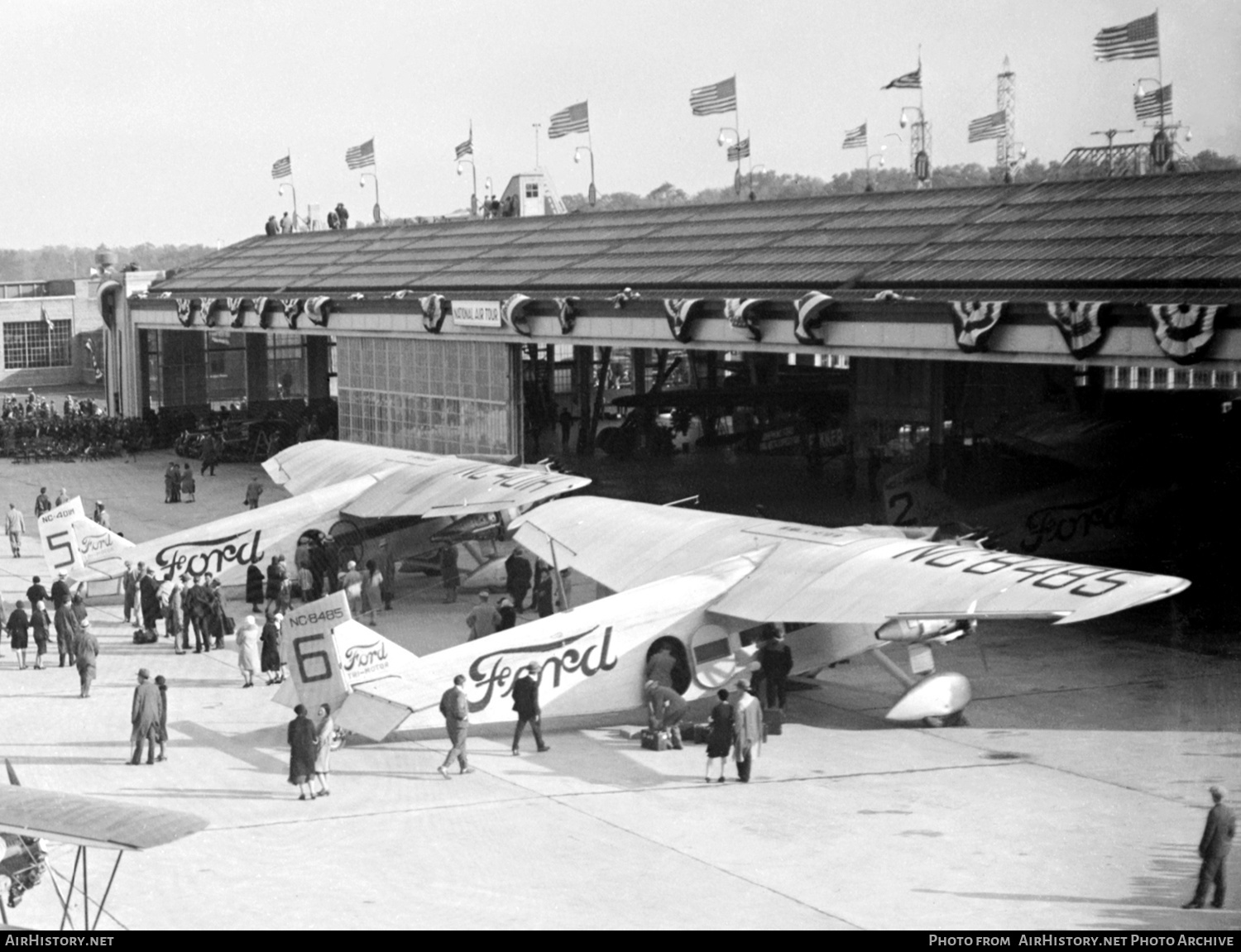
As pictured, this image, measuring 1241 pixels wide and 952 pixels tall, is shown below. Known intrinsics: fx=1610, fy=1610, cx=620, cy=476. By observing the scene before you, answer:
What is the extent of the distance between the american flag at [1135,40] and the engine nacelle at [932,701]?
13.7m

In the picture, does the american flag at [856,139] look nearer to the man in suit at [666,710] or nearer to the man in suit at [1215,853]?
the man in suit at [666,710]

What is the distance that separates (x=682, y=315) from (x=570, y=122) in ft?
63.9

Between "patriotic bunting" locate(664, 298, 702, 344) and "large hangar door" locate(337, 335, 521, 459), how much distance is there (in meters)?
7.25

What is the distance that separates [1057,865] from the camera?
14359mm

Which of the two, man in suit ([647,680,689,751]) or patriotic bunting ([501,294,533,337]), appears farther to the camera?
patriotic bunting ([501,294,533,337])

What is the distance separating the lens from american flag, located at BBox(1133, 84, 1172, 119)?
107 feet

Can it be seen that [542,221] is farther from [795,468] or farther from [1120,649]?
[1120,649]

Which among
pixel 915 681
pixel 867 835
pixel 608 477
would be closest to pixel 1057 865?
pixel 867 835

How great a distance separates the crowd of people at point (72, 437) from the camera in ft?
177

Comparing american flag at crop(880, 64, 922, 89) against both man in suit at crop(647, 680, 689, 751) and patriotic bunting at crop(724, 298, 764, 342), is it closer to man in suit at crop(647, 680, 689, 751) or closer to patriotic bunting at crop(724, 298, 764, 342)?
patriotic bunting at crop(724, 298, 764, 342)

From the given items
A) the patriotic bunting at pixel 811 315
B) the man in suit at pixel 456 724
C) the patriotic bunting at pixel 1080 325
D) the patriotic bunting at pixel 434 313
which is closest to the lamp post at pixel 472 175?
the patriotic bunting at pixel 434 313

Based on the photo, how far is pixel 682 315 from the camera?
3284 centimetres

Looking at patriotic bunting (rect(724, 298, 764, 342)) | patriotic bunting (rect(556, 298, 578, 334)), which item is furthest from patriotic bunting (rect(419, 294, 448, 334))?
patriotic bunting (rect(724, 298, 764, 342))

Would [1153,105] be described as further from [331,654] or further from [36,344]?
[36,344]
